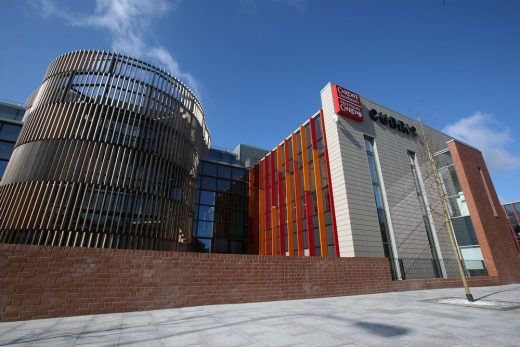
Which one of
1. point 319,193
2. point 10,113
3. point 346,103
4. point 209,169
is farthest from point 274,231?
point 10,113

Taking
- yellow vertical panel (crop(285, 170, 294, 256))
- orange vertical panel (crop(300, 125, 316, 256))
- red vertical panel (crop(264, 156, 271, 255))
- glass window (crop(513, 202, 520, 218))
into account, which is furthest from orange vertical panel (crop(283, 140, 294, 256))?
glass window (crop(513, 202, 520, 218))

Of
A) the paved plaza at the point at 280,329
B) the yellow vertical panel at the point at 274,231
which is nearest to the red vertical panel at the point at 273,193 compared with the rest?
the yellow vertical panel at the point at 274,231

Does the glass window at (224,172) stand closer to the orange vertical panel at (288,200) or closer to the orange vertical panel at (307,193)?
the orange vertical panel at (288,200)

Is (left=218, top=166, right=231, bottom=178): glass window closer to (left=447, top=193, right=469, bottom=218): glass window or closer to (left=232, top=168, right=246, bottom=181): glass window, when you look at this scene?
(left=232, top=168, right=246, bottom=181): glass window

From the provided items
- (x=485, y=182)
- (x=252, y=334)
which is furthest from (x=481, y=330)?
(x=485, y=182)

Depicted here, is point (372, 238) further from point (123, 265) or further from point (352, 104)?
point (123, 265)

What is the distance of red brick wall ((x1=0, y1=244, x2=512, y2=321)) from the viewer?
6836 mm

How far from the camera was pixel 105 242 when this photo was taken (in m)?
14.5

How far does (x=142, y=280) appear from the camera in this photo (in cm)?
809

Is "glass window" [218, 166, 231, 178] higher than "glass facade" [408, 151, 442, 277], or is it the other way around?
"glass window" [218, 166, 231, 178]

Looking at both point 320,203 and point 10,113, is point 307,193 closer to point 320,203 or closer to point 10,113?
point 320,203

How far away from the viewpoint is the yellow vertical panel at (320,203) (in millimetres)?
17241

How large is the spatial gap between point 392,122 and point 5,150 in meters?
36.2

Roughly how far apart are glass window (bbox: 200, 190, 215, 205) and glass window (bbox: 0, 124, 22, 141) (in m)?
18.8
